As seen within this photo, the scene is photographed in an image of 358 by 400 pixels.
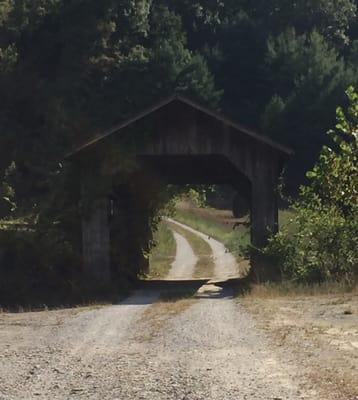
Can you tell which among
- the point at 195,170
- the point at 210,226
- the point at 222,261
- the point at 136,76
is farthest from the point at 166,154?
the point at 210,226

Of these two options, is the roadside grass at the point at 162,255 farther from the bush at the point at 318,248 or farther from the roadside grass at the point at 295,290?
the roadside grass at the point at 295,290

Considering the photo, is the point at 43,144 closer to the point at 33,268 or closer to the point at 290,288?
the point at 33,268

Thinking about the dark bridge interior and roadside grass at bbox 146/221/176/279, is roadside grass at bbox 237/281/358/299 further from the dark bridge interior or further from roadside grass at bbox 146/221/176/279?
roadside grass at bbox 146/221/176/279

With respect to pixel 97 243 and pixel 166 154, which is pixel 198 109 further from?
pixel 97 243

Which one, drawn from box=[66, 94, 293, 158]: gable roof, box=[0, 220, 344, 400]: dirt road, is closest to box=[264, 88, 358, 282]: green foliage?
box=[66, 94, 293, 158]: gable roof

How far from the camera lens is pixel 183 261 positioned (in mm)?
40312

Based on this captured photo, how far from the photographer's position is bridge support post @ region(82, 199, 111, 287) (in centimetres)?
2459

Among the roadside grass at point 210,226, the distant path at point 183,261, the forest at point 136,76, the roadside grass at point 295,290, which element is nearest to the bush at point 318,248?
the roadside grass at point 295,290

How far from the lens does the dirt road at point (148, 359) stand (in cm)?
879

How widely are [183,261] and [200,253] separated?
537cm

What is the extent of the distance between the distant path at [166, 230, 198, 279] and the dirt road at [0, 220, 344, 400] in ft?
53.7

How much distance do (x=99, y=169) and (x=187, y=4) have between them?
50.1m

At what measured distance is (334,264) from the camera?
21625mm

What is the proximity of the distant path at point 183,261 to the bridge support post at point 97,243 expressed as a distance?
7599mm
